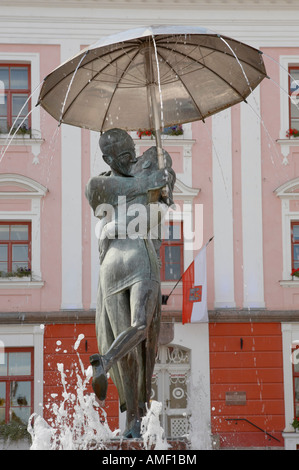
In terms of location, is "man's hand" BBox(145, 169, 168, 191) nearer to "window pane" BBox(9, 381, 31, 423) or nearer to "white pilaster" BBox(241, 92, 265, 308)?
"window pane" BBox(9, 381, 31, 423)

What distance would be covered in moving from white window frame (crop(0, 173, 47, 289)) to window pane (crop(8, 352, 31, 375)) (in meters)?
1.31

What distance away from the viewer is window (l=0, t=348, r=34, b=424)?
2003 cm

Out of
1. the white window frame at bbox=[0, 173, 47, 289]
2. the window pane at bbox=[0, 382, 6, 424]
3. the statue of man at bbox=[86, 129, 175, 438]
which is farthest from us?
the white window frame at bbox=[0, 173, 47, 289]

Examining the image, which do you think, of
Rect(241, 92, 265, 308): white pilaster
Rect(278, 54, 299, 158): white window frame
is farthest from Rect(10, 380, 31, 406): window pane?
Rect(278, 54, 299, 158): white window frame

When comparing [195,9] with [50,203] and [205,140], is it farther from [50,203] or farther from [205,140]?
[50,203]

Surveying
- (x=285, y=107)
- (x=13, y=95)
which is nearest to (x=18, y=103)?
(x=13, y=95)

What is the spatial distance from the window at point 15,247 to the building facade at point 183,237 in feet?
0.09

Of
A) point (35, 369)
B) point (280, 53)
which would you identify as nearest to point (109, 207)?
point (35, 369)

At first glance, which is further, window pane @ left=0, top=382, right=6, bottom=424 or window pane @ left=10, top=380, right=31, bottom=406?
window pane @ left=10, top=380, right=31, bottom=406

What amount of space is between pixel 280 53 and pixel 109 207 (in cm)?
1534

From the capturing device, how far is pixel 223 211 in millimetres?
21344

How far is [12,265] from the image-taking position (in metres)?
20.7

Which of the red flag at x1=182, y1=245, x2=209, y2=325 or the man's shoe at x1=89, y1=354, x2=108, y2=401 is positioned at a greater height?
the red flag at x1=182, y1=245, x2=209, y2=325
